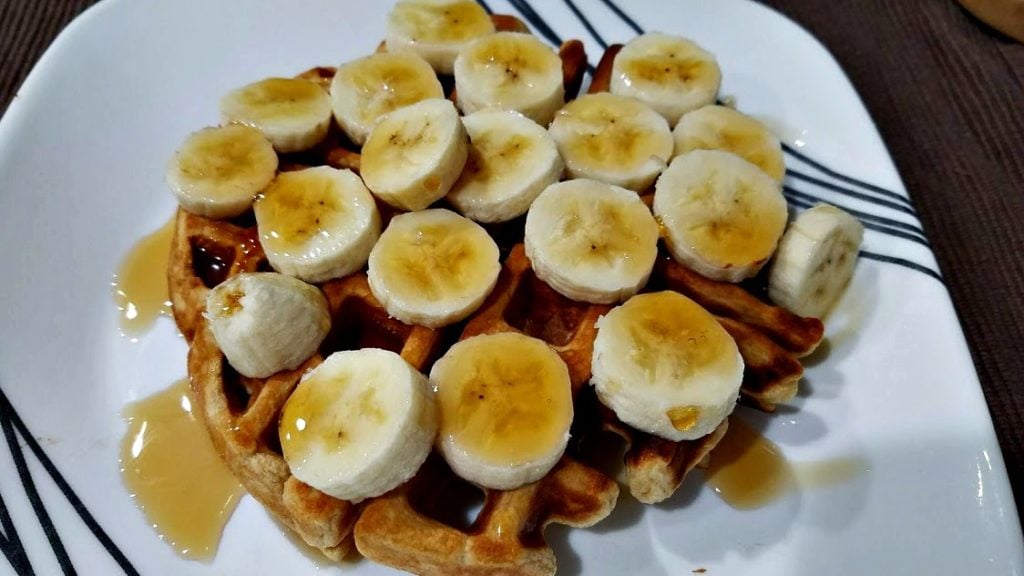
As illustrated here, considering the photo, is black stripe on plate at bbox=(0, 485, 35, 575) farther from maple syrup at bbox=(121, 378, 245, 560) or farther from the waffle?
the waffle

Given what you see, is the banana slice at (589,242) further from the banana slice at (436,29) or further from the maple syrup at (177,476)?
the maple syrup at (177,476)

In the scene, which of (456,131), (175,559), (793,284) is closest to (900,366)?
(793,284)

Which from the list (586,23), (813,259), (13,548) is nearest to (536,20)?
(586,23)

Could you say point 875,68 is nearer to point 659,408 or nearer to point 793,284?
point 793,284

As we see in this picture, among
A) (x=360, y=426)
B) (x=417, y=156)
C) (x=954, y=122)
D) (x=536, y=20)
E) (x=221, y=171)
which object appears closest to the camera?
(x=360, y=426)

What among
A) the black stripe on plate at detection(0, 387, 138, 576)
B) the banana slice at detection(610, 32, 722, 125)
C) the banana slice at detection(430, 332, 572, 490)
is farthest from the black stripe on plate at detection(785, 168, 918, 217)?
the black stripe on plate at detection(0, 387, 138, 576)

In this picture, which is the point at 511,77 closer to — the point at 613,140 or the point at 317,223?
the point at 613,140
